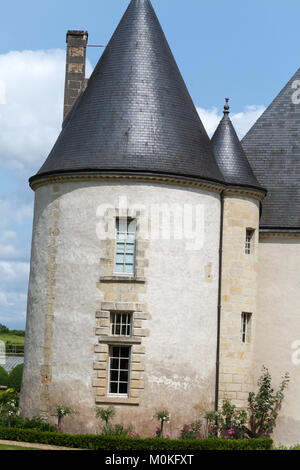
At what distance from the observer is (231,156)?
26891mm

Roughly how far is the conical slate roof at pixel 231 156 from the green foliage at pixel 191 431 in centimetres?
777

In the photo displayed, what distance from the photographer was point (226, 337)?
2520 centimetres

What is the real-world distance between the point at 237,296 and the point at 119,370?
4629 millimetres

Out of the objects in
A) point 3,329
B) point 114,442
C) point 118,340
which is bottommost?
point 114,442

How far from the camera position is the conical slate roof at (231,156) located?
86.7 ft

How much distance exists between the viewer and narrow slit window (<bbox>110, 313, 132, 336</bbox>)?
23.9m

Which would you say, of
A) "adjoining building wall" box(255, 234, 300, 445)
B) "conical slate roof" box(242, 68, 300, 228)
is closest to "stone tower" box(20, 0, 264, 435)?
"adjoining building wall" box(255, 234, 300, 445)

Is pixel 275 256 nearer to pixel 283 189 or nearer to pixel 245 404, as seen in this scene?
pixel 283 189

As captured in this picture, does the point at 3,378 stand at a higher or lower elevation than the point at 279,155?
lower

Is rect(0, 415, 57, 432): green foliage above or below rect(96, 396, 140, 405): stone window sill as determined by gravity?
below

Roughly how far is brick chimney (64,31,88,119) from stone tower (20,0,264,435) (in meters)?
3.32

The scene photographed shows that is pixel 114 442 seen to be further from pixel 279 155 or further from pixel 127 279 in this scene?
pixel 279 155

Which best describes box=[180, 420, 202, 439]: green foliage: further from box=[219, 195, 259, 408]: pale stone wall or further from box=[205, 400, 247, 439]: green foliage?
box=[219, 195, 259, 408]: pale stone wall

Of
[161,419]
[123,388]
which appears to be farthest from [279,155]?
[161,419]
